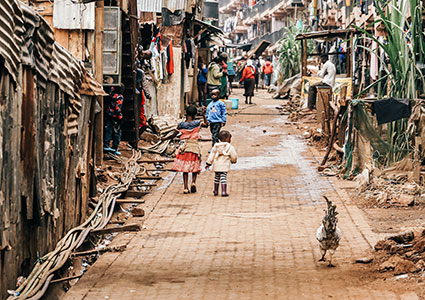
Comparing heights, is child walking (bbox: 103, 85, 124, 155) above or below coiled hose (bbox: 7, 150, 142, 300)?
above

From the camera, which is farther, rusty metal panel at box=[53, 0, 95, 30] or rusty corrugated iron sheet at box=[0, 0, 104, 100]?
rusty metal panel at box=[53, 0, 95, 30]

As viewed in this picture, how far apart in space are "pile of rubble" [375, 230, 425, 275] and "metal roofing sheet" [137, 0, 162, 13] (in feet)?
44.4

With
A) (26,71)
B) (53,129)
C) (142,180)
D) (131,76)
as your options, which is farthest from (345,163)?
(26,71)

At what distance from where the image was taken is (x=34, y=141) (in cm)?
693

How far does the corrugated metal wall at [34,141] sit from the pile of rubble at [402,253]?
3274 mm

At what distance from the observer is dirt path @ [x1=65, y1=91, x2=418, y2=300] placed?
6.34m

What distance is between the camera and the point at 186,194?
39.2 ft

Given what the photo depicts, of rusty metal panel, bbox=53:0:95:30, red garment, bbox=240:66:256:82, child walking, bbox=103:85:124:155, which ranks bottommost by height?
child walking, bbox=103:85:124:155

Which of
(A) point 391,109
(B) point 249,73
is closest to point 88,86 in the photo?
(A) point 391,109

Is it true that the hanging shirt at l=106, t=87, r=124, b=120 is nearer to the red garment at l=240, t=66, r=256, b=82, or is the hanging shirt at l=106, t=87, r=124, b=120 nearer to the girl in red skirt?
the girl in red skirt

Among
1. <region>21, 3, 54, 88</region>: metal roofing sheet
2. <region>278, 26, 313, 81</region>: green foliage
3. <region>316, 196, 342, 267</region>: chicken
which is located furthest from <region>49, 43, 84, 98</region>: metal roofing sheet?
<region>278, 26, 313, 81</region>: green foliage

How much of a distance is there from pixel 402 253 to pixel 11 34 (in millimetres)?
4164

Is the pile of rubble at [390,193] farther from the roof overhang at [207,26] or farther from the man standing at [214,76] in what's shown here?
the roof overhang at [207,26]

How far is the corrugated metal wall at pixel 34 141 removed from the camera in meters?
Answer: 6.10
